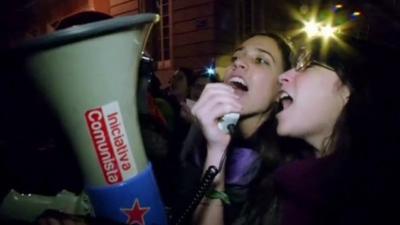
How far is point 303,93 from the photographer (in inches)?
74.6

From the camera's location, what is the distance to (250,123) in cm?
238

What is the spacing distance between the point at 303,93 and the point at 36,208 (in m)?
1.32

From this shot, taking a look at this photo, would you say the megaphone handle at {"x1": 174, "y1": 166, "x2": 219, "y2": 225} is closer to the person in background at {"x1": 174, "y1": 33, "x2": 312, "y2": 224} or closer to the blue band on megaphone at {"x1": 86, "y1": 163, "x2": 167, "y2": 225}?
the person in background at {"x1": 174, "y1": 33, "x2": 312, "y2": 224}

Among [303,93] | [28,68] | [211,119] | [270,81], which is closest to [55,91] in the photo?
[28,68]

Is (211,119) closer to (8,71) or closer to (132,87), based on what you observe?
(132,87)

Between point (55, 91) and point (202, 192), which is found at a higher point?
point (55, 91)

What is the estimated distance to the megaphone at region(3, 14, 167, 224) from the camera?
1109 millimetres

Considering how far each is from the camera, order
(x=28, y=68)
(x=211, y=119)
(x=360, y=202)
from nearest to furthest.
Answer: (x=28, y=68) → (x=360, y=202) → (x=211, y=119)

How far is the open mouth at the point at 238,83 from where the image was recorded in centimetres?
227

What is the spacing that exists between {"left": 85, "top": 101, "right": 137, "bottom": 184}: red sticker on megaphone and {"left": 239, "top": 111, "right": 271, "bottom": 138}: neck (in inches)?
49.4

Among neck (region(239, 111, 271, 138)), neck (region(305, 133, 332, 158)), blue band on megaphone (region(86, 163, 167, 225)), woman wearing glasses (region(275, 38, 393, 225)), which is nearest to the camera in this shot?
blue band on megaphone (region(86, 163, 167, 225))

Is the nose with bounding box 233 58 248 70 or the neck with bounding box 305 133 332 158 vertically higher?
the nose with bounding box 233 58 248 70

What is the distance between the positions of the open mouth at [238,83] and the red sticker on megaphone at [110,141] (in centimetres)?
118

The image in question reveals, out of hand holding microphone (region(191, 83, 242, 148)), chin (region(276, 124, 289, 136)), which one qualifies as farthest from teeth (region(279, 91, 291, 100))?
hand holding microphone (region(191, 83, 242, 148))
